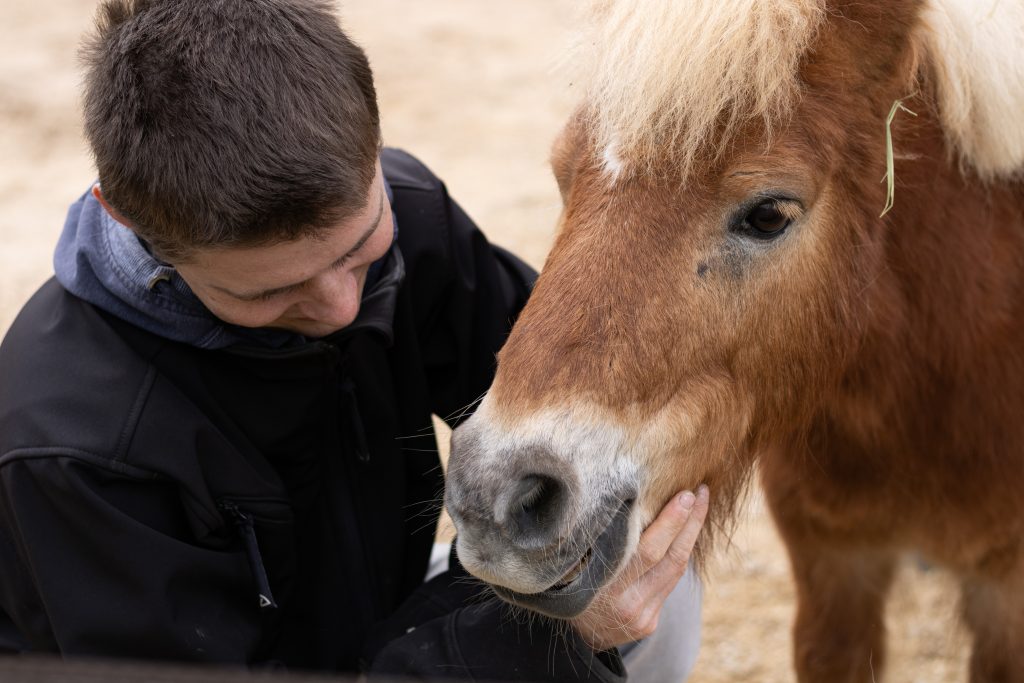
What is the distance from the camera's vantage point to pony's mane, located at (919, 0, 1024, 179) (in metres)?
2.00

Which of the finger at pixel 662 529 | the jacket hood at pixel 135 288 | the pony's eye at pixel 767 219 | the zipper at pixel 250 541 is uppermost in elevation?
the pony's eye at pixel 767 219

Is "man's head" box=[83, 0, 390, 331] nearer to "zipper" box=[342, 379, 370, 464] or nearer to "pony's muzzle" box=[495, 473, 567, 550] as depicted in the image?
"zipper" box=[342, 379, 370, 464]

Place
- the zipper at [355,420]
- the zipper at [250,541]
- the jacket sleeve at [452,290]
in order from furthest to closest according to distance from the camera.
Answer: the jacket sleeve at [452,290]
the zipper at [355,420]
the zipper at [250,541]

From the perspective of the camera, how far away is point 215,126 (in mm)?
1841

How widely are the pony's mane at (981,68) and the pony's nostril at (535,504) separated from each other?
1188mm

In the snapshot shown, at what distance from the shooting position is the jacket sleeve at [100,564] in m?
1.97

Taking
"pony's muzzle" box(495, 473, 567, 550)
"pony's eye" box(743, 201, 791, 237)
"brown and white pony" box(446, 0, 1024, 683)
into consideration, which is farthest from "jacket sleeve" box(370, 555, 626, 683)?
"pony's eye" box(743, 201, 791, 237)

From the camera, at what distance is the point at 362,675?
98.2 inches

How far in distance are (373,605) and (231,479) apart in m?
0.61

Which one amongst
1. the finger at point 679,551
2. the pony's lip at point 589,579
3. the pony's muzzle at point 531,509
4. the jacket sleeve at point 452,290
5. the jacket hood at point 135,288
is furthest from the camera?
the jacket sleeve at point 452,290

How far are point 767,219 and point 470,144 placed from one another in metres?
5.66

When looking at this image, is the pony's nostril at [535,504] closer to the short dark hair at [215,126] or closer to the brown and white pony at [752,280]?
the brown and white pony at [752,280]

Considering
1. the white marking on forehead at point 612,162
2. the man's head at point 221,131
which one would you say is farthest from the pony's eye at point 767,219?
the man's head at point 221,131

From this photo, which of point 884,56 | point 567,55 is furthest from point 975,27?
point 567,55
